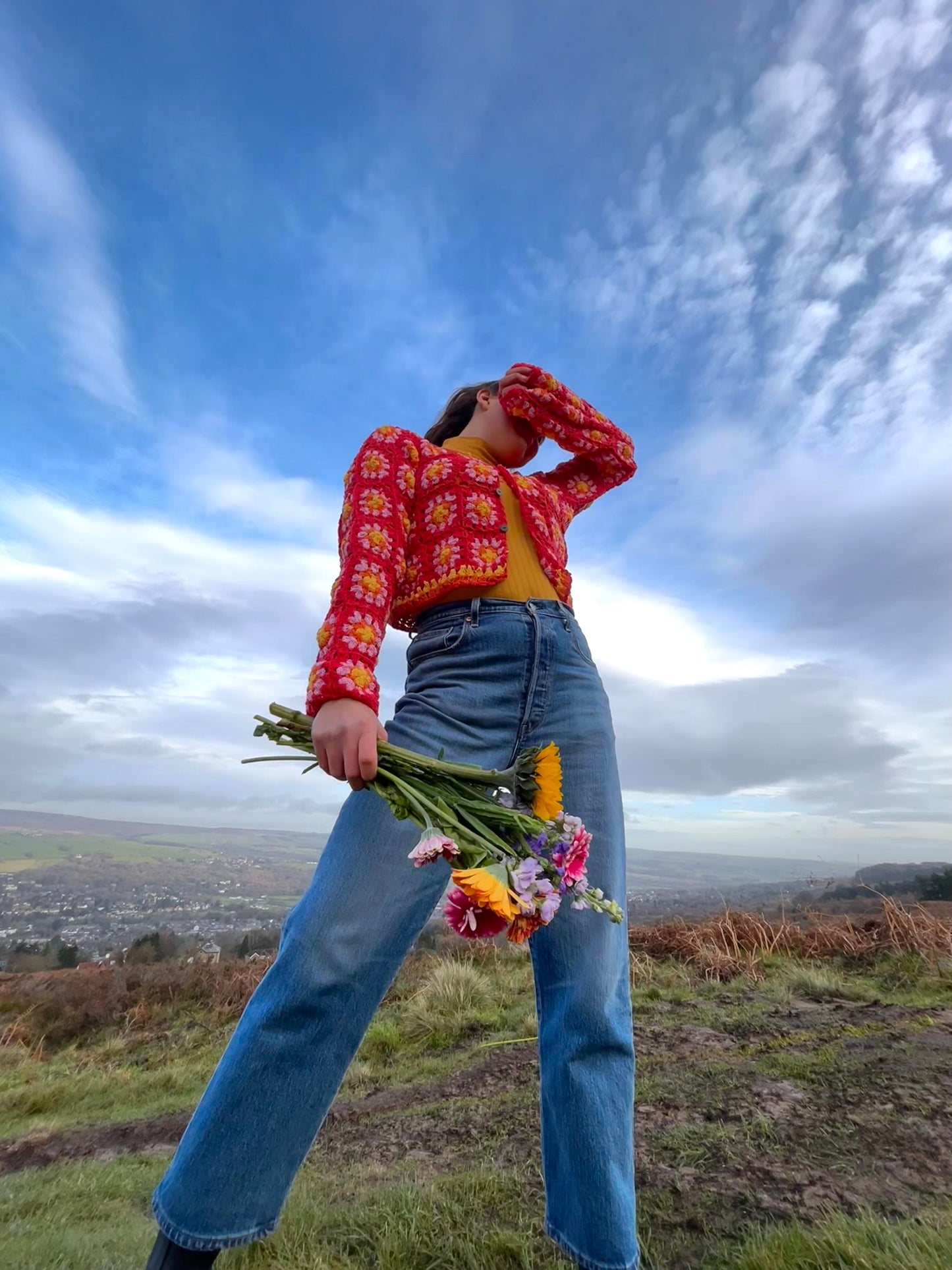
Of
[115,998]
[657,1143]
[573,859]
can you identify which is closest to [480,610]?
[573,859]

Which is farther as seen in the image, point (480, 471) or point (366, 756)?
point (480, 471)

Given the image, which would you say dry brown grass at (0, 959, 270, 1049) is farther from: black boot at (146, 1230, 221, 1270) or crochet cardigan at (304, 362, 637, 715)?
crochet cardigan at (304, 362, 637, 715)

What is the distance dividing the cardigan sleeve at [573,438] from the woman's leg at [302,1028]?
1.27 meters

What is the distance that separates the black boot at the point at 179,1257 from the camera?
126 centimetres

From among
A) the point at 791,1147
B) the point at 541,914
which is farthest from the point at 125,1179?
the point at 541,914

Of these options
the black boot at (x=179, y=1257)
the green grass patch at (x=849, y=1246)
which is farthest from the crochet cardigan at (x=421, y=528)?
the green grass patch at (x=849, y=1246)

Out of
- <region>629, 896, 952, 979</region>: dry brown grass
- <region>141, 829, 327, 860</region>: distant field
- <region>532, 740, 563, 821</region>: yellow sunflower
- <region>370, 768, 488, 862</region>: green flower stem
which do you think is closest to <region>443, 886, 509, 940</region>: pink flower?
<region>370, 768, 488, 862</region>: green flower stem

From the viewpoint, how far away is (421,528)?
1905mm

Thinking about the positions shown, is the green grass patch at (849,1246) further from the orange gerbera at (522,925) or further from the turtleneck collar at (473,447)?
the turtleneck collar at (473,447)

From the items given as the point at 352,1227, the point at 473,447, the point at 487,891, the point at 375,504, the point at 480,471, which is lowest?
the point at 352,1227

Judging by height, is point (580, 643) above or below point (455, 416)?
below

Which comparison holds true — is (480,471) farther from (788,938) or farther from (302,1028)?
(788,938)

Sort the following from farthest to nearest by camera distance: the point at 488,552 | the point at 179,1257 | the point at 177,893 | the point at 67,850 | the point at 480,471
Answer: the point at 67,850 < the point at 177,893 < the point at 480,471 < the point at 488,552 < the point at 179,1257

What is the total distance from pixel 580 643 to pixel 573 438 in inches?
33.0
